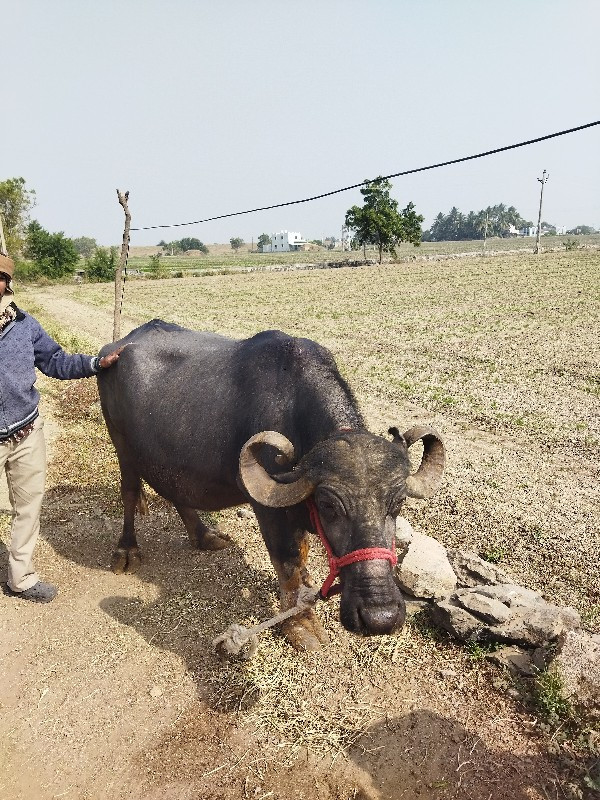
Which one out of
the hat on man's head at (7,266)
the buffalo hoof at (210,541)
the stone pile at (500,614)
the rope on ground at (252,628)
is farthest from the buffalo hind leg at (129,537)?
the stone pile at (500,614)

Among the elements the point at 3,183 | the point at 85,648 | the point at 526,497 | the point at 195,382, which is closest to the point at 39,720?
the point at 85,648

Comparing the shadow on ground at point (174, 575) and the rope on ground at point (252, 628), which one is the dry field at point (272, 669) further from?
the rope on ground at point (252, 628)

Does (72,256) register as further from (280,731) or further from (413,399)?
(280,731)

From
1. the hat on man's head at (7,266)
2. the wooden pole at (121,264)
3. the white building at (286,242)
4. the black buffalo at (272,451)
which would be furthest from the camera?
the white building at (286,242)

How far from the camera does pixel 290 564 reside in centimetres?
417

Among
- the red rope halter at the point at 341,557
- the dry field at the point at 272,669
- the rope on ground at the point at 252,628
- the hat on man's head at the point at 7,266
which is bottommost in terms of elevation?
the dry field at the point at 272,669

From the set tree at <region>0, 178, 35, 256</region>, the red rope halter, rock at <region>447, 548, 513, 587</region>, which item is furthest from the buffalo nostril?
tree at <region>0, 178, 35, 256</region>

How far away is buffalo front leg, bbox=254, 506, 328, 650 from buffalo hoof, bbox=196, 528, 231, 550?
1.48 metres

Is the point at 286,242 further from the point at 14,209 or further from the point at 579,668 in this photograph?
the point at 579,668

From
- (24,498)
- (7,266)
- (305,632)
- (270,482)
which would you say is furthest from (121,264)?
(270,482)

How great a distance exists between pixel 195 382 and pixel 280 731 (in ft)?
8.76

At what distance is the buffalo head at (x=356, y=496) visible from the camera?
3074 millimetres

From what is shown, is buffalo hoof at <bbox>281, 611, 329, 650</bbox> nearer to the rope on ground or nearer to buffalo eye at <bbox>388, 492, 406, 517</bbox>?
the rope on ground

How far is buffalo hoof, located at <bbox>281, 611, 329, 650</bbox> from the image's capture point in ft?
14.1
